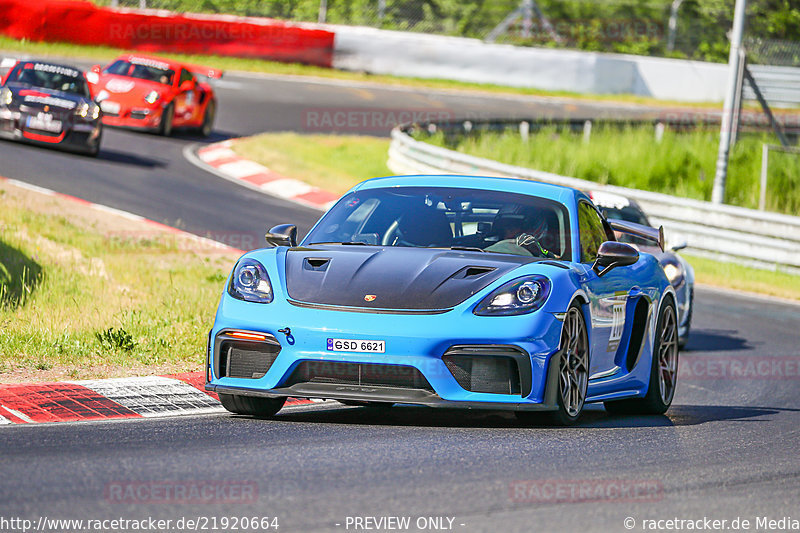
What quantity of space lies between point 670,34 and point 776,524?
141 feet

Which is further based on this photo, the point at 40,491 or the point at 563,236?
the point at 563,236

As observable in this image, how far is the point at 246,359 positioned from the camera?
22.3 feet

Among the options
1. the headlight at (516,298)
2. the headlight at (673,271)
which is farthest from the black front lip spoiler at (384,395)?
the headlight at (673,271)

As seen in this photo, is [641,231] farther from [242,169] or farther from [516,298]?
[242,169]

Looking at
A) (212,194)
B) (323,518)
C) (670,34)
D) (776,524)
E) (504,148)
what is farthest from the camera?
(670,34)

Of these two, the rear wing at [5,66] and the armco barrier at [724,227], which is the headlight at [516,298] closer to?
the armco barrier at [724,227]

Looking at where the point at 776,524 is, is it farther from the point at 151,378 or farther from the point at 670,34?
the point at 670,34

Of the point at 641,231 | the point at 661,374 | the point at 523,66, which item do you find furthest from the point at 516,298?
the point at 523,66

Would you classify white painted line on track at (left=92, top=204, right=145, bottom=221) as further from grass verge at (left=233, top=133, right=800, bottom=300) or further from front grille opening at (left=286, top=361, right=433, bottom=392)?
front grille opening at (left=286, top=361, right=433, bottom=392)

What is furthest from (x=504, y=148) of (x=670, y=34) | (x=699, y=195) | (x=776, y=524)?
(x=776, y=524)

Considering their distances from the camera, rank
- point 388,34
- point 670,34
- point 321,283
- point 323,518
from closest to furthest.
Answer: point 323,518, point 321,283, point 388,34, point 670,34

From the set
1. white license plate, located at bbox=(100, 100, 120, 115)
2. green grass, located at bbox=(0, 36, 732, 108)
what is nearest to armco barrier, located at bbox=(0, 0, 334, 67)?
green grass, located at bbox=(0, 36, 732, 108)

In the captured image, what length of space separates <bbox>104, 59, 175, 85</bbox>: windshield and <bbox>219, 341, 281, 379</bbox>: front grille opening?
59.7 feet

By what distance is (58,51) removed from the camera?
114 ft
